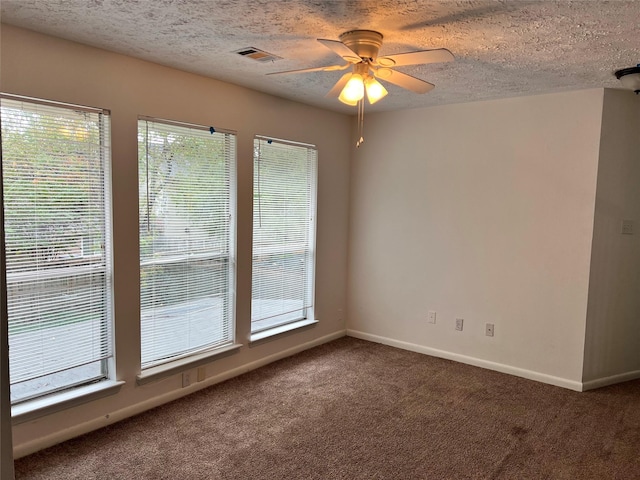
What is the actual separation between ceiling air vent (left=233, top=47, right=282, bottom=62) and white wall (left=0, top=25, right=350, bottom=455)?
0.65 meters

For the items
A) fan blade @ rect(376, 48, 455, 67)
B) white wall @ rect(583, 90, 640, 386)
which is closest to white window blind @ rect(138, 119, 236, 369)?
fan blade @ rect(376, 48, 455, 67)

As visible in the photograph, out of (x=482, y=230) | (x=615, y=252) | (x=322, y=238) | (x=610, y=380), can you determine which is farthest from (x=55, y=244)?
(x=610, y=380)

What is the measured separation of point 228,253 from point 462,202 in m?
2.13

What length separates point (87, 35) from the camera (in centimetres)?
257

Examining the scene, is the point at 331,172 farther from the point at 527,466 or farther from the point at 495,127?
the point at 527,466

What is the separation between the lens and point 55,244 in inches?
106

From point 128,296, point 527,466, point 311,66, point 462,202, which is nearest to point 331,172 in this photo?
point 462,202

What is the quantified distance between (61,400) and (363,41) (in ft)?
8.68

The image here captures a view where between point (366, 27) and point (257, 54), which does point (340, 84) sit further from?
point (257, 54)

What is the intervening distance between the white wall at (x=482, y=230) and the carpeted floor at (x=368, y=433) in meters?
0.45

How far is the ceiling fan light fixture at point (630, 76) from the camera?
2975mm

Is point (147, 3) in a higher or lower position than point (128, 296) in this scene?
higher

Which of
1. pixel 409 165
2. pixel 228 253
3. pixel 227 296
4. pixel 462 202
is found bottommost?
pixel 227 296

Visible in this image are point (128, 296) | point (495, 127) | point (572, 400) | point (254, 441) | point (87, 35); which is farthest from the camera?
point (495, 127)
